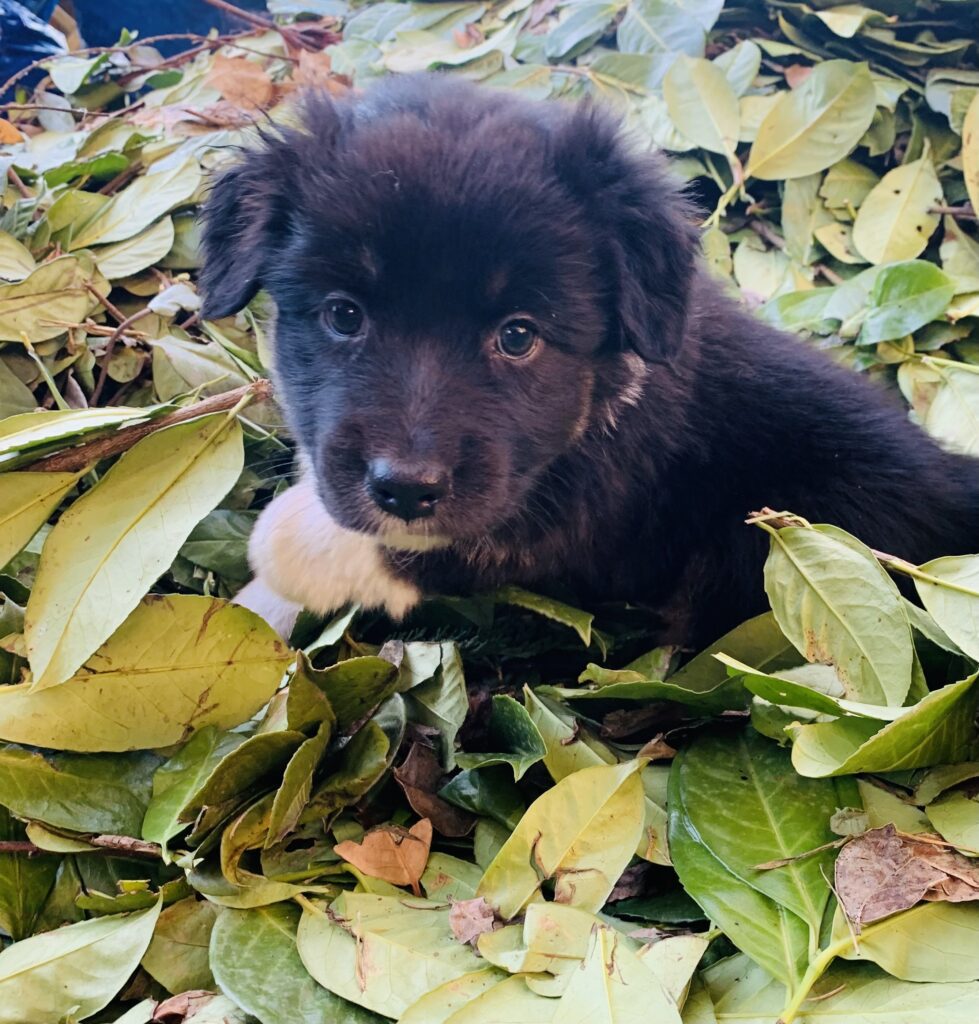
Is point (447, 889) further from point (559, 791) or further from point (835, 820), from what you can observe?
point (835, 820)

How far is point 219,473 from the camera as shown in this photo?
2.00 m

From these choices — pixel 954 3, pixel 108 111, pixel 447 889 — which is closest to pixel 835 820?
pixel 447 889

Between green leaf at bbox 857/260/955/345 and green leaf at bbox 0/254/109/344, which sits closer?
green leaf at bbox 0/254/109/344

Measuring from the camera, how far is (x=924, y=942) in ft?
4.79

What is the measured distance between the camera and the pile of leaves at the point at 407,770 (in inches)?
59.1

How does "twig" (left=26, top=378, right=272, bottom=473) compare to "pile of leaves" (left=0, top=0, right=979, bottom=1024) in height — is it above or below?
above

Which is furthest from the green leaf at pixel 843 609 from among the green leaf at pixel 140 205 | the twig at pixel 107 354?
the green leaf at pixel 140 205

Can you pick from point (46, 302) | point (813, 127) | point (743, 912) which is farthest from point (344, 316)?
point (813, 127)

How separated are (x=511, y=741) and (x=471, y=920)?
0.42 metres

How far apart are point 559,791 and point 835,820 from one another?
0.48 metres

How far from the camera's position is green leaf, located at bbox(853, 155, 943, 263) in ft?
11.2

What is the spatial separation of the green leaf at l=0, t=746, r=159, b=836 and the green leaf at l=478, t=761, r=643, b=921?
706 millimetres

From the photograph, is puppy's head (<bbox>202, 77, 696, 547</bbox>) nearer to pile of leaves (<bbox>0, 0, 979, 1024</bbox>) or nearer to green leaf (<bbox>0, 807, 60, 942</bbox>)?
pile of leaves (<bbox>0, 0, 979, 1024</bbox>)

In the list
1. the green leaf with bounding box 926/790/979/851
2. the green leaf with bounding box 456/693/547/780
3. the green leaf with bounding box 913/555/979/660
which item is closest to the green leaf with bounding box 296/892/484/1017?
the green leaf with bounding box 456/693/547/780
